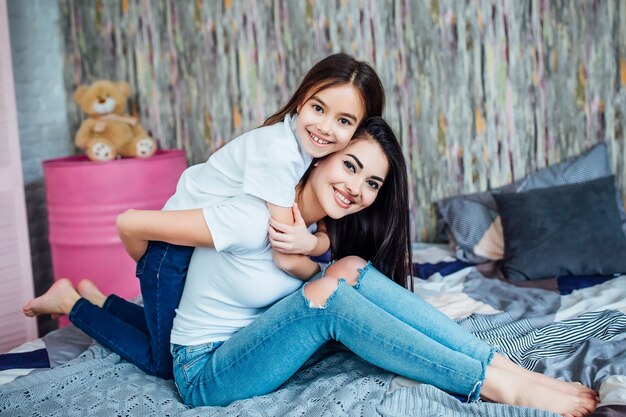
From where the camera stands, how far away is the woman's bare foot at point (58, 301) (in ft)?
6.11

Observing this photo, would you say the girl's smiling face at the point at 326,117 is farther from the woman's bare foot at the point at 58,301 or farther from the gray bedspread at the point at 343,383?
the woman's bare foot at the point at 58,301

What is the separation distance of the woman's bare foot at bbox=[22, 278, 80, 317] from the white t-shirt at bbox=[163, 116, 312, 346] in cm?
44

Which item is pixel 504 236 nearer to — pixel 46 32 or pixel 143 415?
pixel 143 415

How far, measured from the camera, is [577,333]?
1.74m

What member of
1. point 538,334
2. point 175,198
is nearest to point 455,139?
point 538,334

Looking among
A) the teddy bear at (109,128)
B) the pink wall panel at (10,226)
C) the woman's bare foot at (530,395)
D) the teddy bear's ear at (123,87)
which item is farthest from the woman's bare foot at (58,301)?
the teddy bear's ear at (123,87)

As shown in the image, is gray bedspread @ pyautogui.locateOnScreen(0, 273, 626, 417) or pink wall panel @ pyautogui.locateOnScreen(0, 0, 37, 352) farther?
pink wall panel @ pyautogui.locateOnScreen(0, 0, 37, 352)

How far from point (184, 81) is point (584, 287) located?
1942mm

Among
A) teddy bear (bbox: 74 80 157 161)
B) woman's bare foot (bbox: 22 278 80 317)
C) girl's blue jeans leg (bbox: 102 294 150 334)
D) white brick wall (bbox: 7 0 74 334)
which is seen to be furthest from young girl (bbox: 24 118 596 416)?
white brick wall (bbox: 7 0 74 334)

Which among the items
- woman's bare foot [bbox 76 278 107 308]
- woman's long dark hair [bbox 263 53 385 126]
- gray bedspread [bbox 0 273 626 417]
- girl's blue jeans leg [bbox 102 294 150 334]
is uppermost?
woman's long dark hair [bbox 263 53 385 126]

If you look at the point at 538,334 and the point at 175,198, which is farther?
the point at 538,334

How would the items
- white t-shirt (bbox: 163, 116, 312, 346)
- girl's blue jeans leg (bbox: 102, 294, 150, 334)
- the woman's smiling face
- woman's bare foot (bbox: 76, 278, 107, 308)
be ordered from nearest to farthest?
white t-shirt (bbox: 163, 116, 312, 346), the woman's smiling face, girl's blue jeans leg (bbox: 102, 294, 150, 334), woman's bare foot (bbox: 76, 278, 107, 308)

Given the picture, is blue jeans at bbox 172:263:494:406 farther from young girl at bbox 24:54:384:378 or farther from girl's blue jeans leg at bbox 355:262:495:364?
young girl at bbox 24:54:384:378

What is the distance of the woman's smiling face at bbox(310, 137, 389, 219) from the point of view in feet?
5.13
